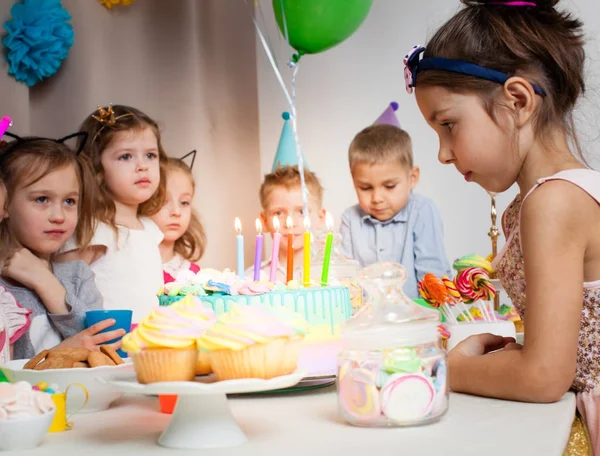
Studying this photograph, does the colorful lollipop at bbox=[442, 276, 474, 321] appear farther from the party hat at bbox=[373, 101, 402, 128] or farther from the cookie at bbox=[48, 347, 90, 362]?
the party hat at bbox=[373, 101, 402, 128]

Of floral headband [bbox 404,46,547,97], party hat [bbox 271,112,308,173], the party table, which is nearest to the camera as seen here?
the party table

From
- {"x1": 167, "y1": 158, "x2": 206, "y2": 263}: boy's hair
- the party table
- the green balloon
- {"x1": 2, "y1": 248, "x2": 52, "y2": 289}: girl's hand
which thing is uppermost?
the green balloon

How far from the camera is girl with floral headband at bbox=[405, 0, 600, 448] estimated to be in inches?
37.7

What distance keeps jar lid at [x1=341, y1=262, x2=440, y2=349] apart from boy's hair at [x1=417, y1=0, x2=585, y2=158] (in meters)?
0.35

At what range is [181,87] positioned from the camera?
3539mm

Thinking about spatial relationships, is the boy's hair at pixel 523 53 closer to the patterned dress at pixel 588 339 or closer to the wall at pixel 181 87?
the patterned dress at pixel 588 339

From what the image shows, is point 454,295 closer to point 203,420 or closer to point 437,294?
point 437,294

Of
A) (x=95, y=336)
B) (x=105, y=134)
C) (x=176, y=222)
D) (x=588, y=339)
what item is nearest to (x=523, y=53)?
(x=588, y=339)

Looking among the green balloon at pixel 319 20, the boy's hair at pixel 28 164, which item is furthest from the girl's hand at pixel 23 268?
the green balloon at pixel 319 20

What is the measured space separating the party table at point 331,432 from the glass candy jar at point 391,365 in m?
0.02

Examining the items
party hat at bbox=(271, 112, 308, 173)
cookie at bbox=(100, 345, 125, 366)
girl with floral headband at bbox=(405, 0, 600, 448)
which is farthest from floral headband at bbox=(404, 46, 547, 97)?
party hat at bbox=(271, 112, 308, 173)

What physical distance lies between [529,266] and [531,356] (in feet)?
0.37

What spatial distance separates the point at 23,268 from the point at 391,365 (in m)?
1.61

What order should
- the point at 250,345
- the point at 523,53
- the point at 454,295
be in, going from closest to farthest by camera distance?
the point at 250,345, the point at 523,53, the point at 454,295
